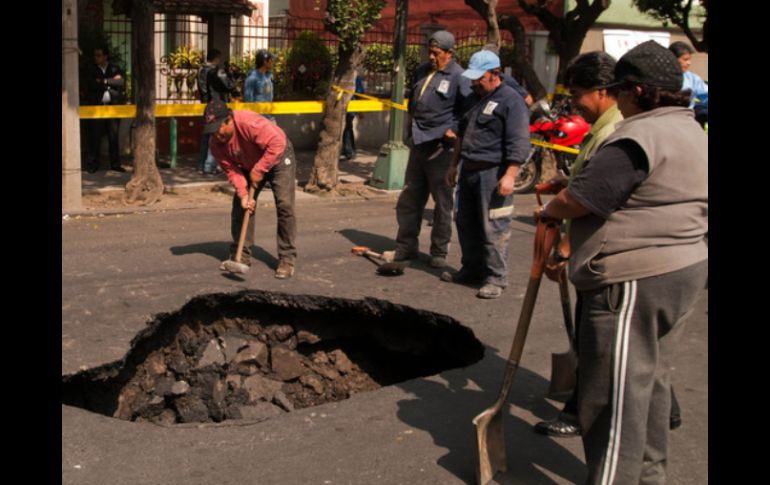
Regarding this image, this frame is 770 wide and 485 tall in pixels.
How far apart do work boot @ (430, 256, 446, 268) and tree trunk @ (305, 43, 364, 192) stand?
429 centimetres

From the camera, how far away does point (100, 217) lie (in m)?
10.5

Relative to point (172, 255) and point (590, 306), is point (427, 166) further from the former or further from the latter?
point (590, 306)

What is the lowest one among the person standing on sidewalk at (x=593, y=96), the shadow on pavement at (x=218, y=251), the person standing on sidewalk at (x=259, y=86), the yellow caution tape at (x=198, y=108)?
the shadow on pavement at (x=218, y=251)

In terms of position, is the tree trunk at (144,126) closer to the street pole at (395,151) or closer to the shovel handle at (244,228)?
the street pole at (395,151)

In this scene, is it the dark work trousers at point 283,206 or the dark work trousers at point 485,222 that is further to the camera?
the dark work trousers at point 283,206

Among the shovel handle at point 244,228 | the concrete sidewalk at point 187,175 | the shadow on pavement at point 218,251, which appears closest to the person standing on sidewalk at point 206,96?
the concrete sidewalk at point 187,175

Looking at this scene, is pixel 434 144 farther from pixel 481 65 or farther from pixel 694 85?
pixel 694 85

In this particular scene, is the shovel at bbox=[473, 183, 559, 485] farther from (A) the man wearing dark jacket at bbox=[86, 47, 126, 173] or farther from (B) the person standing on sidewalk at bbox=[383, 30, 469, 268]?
(A) the man wearing dark jacket at bbox=[86, 47, 126, 173]

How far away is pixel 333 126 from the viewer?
12852mm

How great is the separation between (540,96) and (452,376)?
948 centimetres

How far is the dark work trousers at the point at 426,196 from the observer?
27.7 ft

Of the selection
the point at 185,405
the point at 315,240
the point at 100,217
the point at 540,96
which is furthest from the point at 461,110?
the point at 540,96

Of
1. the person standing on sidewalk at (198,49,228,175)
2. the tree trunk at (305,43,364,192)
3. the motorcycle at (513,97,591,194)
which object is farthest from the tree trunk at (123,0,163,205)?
the motorcycle at (513,97,591,194)

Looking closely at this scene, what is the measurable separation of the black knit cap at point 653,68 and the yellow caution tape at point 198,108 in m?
9.33
